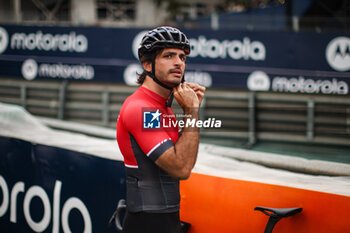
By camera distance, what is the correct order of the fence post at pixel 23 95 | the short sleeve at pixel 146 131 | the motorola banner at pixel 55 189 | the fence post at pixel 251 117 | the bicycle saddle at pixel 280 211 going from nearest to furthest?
the short sleeve at pixel 146 131
the bicycle saddle at pixel 280 211
the motorola banner at pixel 55 189
the fence post at pixel 251 117
the fence post at pixel 23 95

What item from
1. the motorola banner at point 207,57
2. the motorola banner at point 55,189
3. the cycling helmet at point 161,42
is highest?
the motorola banner at point 207,57

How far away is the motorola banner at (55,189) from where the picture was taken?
2.79 meters

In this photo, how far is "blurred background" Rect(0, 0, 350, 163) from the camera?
7934mm

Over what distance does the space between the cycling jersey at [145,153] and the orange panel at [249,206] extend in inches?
20.4

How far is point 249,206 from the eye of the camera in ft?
7.08

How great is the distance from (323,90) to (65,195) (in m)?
6.83

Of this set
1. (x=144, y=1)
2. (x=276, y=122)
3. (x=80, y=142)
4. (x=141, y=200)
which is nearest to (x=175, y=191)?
(x=141, y=200)

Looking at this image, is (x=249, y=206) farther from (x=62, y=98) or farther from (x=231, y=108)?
(x=62, y=98)

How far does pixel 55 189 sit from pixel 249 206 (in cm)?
178

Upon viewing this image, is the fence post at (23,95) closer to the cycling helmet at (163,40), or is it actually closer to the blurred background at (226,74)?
the blurred background at (226,74)

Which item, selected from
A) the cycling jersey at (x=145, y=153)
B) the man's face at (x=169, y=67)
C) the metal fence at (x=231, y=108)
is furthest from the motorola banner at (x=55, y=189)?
the metal fence at (x=231, y=108)

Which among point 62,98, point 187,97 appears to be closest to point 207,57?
point 62,98

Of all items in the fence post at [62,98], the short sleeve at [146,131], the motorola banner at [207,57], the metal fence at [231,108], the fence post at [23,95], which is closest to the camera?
the short sleeve at [146,131]

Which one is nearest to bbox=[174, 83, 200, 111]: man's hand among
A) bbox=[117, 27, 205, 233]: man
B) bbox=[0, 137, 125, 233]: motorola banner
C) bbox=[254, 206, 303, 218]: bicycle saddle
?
bbox=[117, 27, 205, 233]: man
